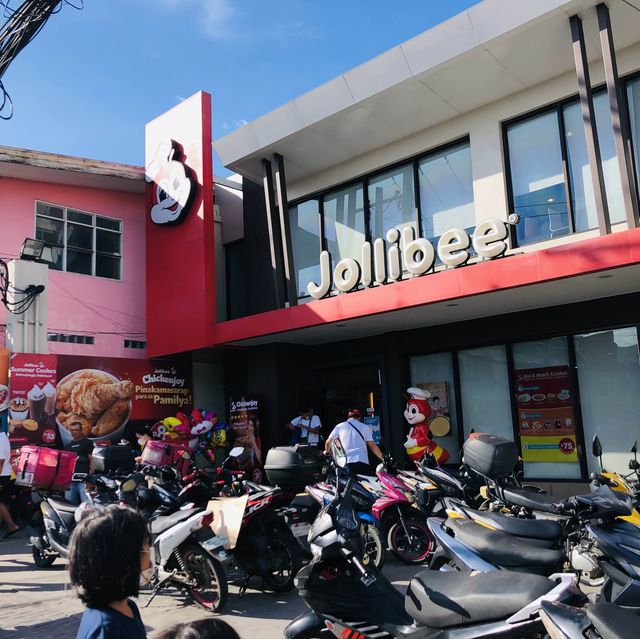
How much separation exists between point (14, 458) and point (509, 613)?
10606mm

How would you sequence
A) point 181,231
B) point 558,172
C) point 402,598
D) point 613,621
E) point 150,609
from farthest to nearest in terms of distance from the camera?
point 181,231
point 558,172
point 150,609
point 402,598
point 613,621

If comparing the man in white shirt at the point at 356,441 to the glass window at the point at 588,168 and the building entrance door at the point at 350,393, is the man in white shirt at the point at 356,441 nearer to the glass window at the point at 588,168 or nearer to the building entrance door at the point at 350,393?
the building entrance door at the point at 350,393

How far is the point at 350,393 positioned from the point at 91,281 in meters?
6.89

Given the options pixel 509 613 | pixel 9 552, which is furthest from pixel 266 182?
pixel 509 613

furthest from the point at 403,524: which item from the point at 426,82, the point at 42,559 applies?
the point at 426,82

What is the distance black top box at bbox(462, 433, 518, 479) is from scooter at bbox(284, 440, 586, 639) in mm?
2074

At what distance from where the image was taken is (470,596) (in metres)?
3.04

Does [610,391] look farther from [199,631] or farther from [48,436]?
[48,436]

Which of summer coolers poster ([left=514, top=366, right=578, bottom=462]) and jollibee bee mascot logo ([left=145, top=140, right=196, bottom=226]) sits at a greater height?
jollibee bee mascot logo ([left=145, top=140, right=196, bottom=226])

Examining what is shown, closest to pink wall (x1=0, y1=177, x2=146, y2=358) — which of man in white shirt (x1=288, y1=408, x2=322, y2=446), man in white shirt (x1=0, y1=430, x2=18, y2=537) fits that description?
man in white shirt (x1=0, y1=430, x2=18, y2=537)

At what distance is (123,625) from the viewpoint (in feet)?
6.45

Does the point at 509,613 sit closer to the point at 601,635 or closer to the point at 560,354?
the point at 601,635

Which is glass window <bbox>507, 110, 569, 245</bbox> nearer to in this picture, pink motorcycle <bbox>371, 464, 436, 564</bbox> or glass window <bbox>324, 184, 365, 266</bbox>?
glass window <bbox>324, 184, 365, 266</bbox>

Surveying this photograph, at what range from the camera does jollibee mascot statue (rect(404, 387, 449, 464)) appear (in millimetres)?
10719
